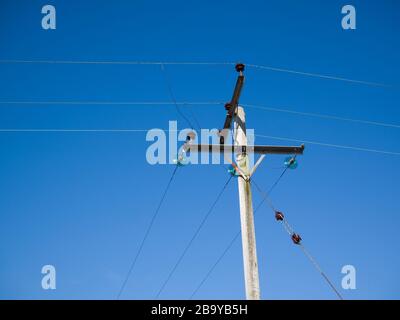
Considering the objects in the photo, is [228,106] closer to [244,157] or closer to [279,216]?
[244,157]

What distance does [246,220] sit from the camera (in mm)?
7613

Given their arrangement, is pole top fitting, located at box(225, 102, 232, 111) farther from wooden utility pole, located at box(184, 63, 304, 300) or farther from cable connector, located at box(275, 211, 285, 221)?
cable connector, located at box(275, 211, 285, 221)

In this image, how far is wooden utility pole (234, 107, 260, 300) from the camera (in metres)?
7.10

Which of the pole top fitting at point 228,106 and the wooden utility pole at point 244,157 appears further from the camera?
the pole top fitting at point 228,106

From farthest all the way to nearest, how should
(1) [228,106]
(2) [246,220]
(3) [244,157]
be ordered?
1. (1) [228,106]
2. (3) [244,157]
3. (2) [246,220]

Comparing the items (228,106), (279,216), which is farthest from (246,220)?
(228,106)

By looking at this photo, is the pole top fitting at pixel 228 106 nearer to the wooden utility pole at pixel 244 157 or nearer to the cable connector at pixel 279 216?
the wooden utility pole at pixel 244 157

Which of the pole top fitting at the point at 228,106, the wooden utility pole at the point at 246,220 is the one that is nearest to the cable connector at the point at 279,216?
Answer: the wooden utility pole at the point at 246,220

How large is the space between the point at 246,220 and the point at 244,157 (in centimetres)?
145

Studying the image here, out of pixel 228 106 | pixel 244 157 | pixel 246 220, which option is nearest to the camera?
pixel 246 220

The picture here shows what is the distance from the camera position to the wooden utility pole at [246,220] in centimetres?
710
